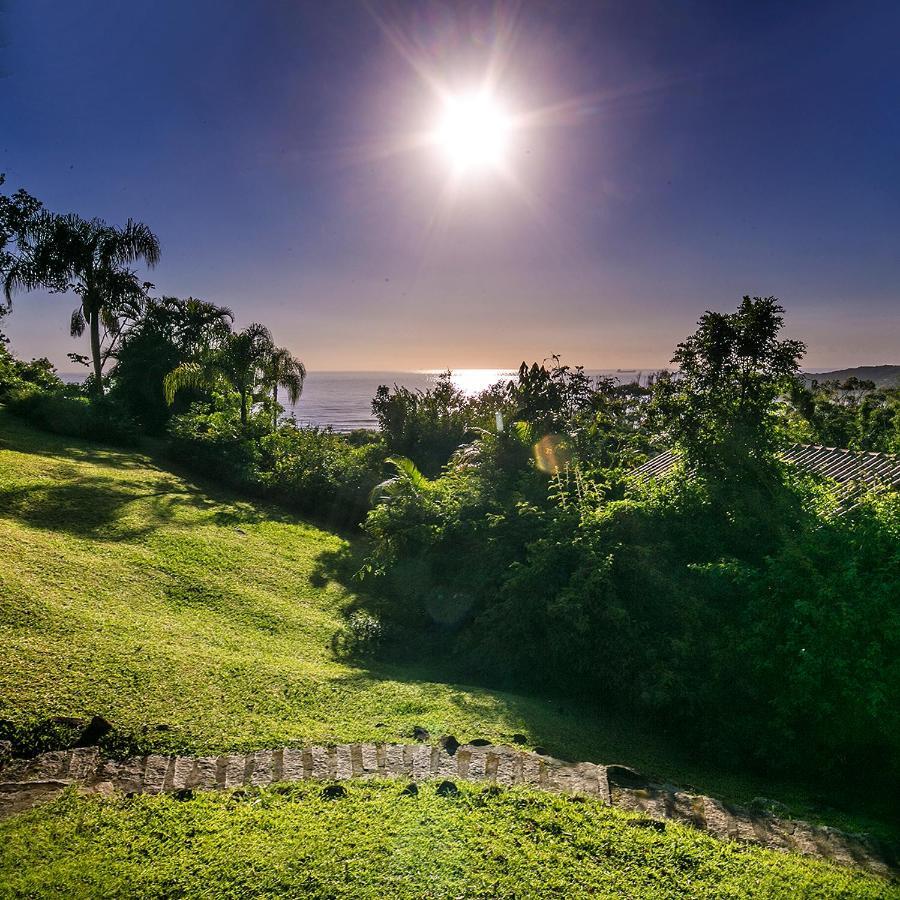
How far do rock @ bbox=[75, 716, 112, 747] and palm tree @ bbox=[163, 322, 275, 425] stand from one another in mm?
16534

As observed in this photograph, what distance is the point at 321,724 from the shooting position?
523 cm

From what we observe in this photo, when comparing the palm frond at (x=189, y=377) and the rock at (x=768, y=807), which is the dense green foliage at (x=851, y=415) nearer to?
the rock at (x=768, y=807)

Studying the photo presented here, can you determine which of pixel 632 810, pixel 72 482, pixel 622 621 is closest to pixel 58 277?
pixel 72 482

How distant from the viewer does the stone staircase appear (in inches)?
159

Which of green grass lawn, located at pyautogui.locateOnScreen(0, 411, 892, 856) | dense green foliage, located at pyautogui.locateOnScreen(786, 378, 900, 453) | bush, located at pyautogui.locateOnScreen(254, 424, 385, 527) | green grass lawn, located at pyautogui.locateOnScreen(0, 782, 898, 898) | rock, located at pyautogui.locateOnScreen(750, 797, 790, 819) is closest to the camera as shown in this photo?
green grass lawn, located at pyautogui.locateOnScreen(0, 782, 898, 898)

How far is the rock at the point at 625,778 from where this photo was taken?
15.7 ft

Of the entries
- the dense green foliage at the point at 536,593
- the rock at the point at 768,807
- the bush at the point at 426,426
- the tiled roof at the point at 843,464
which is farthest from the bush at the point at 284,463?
the rock at the point at 768,807

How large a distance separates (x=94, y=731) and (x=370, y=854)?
254cm

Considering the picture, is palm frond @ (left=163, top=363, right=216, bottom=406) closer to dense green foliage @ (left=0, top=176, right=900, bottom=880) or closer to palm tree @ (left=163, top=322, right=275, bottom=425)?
palm tree @ (left=163, top=322, right=275, bottom=425)

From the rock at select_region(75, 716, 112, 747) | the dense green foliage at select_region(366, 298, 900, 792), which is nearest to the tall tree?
the dense green foliage at select_region(366, 298, 900, 792)

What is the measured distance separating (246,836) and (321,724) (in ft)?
5.24

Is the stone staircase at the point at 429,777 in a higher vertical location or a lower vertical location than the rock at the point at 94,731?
lower

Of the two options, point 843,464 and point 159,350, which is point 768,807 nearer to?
point 843,464

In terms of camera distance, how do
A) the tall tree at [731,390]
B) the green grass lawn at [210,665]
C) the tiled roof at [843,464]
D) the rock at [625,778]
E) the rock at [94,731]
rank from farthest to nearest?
Result: the tiled roof at [843,464] → the tall tree at [731,390] → the green grass lawn at [210,665] → the rock at [625,778] → the rock at [94,731]
